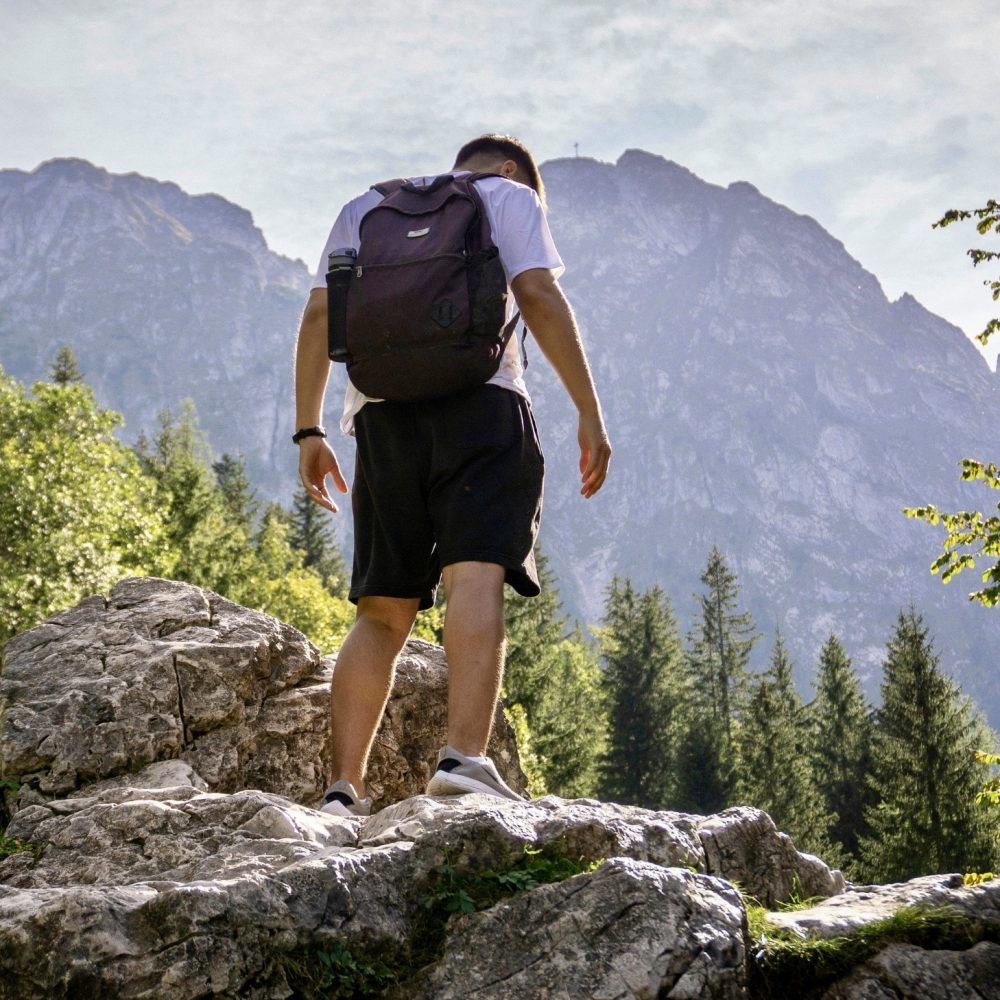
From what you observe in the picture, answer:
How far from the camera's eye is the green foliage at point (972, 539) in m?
9.86

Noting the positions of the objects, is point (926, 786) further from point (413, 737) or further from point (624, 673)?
point (413, 737)

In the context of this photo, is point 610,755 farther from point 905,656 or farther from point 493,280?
point 493,280

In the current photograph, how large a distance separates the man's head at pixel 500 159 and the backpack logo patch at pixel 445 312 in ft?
3.01

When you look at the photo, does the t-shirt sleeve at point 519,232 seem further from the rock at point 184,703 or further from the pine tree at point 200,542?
the pine tree at point 200,542

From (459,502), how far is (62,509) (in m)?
21.4

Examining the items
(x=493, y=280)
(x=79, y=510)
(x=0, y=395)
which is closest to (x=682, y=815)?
(x=493, y=280)

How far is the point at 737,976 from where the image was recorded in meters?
2.49

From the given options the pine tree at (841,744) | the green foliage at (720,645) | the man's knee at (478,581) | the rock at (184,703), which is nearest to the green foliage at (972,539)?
the rock at (184,703)

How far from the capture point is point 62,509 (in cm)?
2298

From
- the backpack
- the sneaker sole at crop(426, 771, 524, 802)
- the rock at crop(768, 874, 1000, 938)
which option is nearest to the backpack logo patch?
the backpack

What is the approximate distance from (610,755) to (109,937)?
166 feet

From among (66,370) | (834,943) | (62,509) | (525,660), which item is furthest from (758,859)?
(66,370)

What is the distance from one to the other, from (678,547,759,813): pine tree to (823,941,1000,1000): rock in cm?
4605

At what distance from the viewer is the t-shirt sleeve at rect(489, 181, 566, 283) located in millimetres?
4035
